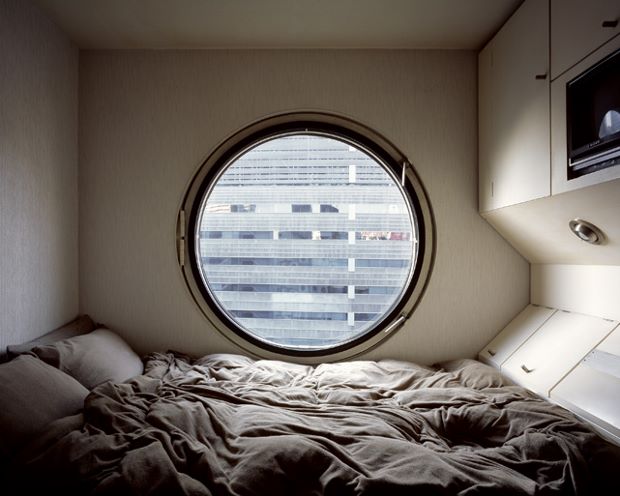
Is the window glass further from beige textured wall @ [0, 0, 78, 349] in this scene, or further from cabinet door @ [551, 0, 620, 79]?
cabinet door @ [551, 0, 620, 79]

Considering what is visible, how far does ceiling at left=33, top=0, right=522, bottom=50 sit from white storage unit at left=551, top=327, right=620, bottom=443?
164 cm

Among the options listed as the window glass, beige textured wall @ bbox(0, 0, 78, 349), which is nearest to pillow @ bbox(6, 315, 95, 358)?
beige textured wall @ bbox(0, 0, 78, 349)

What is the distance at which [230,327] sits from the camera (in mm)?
2623

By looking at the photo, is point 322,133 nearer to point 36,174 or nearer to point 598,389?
point 36,174

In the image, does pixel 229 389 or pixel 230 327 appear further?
pixel 230 327

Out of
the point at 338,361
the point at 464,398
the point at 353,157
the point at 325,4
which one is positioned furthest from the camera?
the point at 353,157

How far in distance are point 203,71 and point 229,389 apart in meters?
1.84

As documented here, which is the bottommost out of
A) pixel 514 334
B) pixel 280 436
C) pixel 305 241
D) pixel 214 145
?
pixel 280 436

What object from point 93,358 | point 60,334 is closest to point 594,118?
point 93,358

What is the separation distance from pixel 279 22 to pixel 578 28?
1.40 meters

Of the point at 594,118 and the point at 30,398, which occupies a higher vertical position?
the point at 594,118

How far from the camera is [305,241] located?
2.82 m

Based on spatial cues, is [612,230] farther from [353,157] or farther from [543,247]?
[353,157]

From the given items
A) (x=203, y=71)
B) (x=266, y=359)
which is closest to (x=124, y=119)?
(x=203, y=71)
